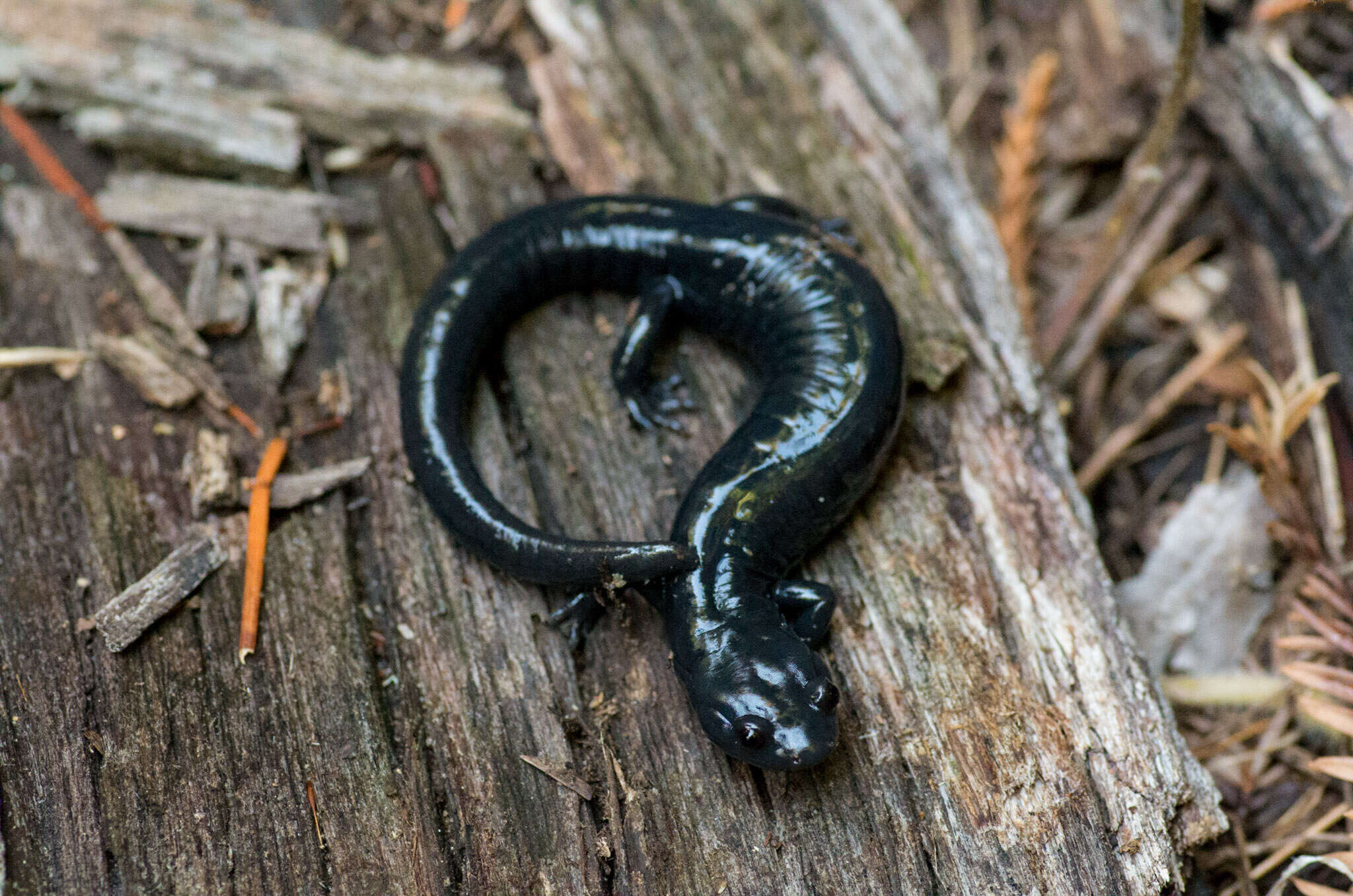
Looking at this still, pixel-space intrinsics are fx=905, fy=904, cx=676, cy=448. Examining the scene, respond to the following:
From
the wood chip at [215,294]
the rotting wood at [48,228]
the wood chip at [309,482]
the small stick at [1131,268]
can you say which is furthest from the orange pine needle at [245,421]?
the small stick at [1131,268]

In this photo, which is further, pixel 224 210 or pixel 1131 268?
pixel 1131 268

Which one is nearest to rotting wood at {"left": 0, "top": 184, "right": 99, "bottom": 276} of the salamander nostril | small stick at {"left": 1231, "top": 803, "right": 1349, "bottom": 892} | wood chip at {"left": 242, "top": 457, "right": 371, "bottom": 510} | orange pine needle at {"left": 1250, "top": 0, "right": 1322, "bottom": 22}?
wood chip at {"left": 242, "top": 457, "right": 371, "bottom": 510}

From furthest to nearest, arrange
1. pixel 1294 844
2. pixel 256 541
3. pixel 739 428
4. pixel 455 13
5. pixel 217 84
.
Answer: pixel 455 13 < pixel 217 84 < pixel 739 428 < pixel 256 541 < pixel 1294 844

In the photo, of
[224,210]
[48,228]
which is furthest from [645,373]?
[48,228]

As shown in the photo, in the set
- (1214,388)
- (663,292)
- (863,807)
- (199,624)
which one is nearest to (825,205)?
(663,292)

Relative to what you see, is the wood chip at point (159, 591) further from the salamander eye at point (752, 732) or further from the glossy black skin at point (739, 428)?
the salamander eye at point (752, 732)

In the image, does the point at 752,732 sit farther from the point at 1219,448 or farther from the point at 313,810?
the point at 1219,448

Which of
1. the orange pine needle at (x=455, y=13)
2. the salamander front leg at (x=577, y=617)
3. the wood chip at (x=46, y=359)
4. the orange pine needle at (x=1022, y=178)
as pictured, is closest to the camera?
the salamander front leg at (x=577, y=617)
